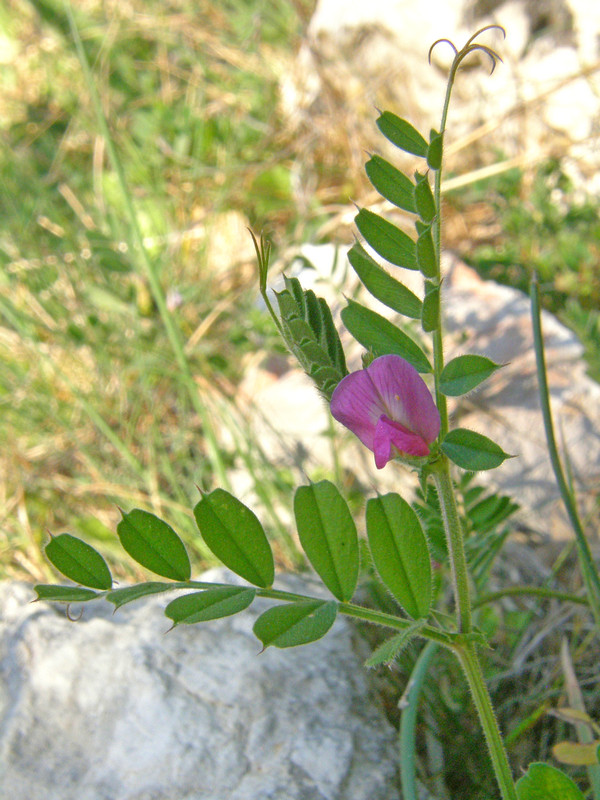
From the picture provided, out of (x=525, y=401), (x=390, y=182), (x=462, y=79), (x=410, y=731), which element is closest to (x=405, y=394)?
(x=390, y=182)

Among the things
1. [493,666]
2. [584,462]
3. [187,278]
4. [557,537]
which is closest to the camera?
[493,666]

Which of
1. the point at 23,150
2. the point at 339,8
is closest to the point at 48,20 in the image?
the point at 23,150

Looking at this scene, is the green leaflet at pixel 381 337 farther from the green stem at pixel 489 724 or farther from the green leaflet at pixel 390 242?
the green stem at pixel 489 724

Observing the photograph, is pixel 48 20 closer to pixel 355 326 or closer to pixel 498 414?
pixel 498 414

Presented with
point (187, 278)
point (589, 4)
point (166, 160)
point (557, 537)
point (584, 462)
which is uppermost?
point (589, 4)

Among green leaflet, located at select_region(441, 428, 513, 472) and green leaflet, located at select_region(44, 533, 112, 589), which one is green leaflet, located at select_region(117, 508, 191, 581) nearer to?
green leaflet, located at select_region(44, 533, 112, 589)

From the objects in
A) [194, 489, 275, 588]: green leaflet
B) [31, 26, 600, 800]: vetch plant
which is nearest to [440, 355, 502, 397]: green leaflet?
[31, 26, 600, 800]: vetch plant

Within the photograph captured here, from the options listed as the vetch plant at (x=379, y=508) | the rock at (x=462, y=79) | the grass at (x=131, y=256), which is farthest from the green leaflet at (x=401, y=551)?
the rock at (x=462, y=79)

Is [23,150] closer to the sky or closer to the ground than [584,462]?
closer to the sky
